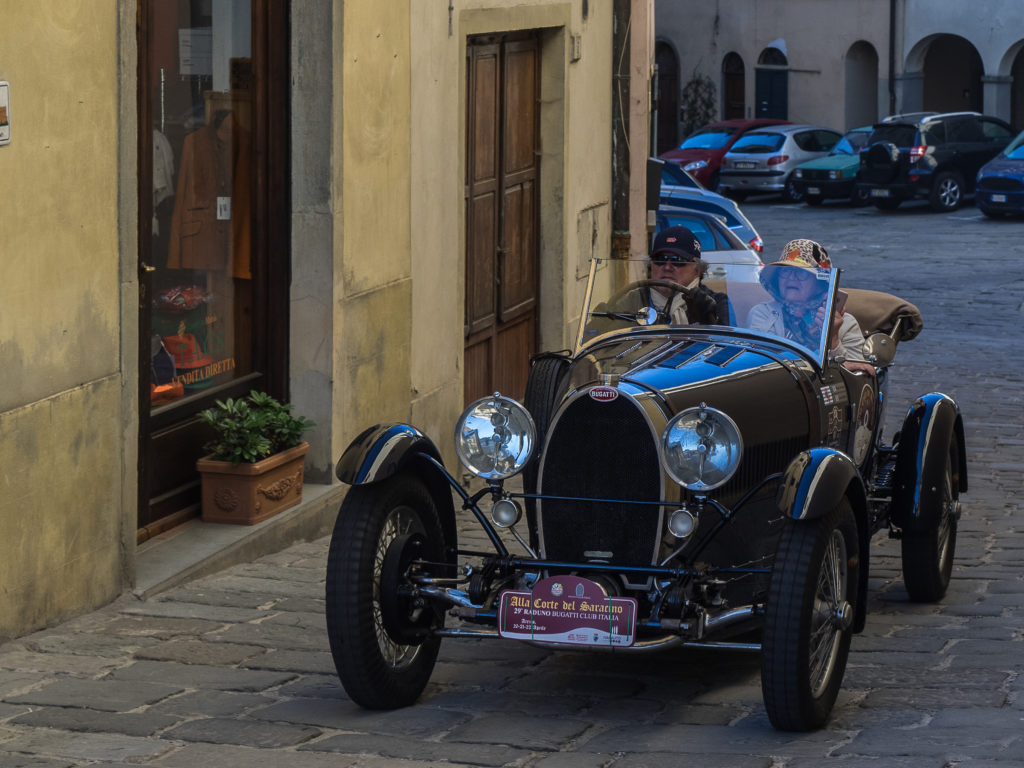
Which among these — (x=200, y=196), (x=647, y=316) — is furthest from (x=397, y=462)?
(x=200, y=196)

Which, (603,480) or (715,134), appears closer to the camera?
(603,480)

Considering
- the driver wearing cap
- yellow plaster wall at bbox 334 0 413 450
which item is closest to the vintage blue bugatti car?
the driver wearing cap

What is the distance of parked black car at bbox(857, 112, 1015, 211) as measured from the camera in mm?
31359

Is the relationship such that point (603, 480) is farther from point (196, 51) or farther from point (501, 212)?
point (501, 212)

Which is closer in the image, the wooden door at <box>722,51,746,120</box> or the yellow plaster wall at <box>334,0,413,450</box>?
the yellow plaster wall at <box>334,0,413,450</box>

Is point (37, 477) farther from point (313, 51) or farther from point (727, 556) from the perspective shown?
point (313, 51)

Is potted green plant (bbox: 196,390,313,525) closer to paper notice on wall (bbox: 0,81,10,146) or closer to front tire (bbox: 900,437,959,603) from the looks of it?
paper notice on wall (bbox: 0,81,10,146)

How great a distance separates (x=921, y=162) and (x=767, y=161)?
3476mm

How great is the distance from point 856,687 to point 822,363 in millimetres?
1338

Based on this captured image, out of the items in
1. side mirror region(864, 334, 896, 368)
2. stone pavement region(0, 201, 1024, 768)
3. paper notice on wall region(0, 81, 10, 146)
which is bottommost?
stone pavement region(0, 201, 1024, 768)

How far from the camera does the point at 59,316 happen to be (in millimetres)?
6734

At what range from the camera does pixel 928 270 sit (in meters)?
23.1

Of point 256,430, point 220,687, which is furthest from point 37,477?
point 256,430

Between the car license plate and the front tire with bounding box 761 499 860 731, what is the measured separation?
450mm
